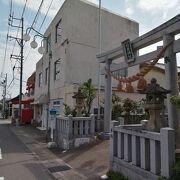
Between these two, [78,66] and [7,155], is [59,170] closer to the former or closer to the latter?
[7,155]

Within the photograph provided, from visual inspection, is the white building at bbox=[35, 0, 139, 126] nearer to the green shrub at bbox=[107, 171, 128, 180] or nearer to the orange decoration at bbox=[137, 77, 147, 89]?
the orange decoration at bbox=[137, 77, 147, 89]

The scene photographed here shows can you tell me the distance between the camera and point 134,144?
6156 mm

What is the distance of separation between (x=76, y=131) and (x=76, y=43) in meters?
8.69

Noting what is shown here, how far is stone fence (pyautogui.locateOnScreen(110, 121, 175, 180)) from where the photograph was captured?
493 centimetres

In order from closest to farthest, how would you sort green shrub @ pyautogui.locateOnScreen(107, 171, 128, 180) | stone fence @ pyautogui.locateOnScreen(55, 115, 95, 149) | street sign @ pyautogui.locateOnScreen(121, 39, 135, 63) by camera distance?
green shrub @ pyautogui.locateOnScreen(107, 171, 128, 180), street sign @ pyautogui.locateOnScreen(121, 39, 135, 63), stone fence @ pyautogui.locateOnScreen(55, 115, 95, 149)

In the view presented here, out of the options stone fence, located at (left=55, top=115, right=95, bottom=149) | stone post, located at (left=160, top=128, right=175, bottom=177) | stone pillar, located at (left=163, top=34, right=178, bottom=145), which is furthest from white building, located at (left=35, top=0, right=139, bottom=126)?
stone post, located at (left=160, top=128, right=175, bottom=177)

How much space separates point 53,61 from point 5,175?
14945 mm

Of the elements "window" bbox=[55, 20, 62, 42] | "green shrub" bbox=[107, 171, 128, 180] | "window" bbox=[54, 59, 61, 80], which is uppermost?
"window" bbox=[55, 20, 62, 42]

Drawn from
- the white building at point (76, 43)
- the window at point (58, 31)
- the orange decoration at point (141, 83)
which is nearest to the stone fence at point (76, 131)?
the orange decoration at point (141, 83)

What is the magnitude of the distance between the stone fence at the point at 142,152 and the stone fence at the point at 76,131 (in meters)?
4.76

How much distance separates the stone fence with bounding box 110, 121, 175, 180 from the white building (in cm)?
1044

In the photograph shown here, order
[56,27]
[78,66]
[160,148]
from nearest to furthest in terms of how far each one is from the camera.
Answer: [160,148]
[78,66]
[56,27]

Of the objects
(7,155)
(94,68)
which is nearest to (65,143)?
(7,155)

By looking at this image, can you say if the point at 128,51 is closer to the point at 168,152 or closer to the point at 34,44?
the point at 34,44
